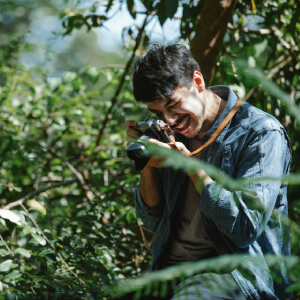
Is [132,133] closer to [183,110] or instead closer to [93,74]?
[183,110]

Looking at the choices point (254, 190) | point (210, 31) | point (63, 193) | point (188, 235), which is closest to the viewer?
point (254, 190)

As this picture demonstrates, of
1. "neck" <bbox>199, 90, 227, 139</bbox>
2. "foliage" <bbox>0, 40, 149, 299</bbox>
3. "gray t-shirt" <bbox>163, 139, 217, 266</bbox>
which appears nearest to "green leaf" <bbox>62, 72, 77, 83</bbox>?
"foliage" <bbox>0, 40, 149, 299</bbox>

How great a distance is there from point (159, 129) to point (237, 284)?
0.56 metres

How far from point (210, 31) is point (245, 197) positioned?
105cm

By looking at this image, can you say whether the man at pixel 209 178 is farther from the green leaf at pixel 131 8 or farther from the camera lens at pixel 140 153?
the green leaf at pixel 131 8

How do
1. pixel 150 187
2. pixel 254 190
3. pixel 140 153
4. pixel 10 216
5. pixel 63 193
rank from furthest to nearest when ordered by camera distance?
1. pixel 63 193
2. pixel 10 216
3. pixel 150 187
4. pixel 140 153
5. pixel 254 190

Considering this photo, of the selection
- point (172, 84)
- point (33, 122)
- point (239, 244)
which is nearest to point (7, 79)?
point (33, 122)

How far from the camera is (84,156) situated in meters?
3.36

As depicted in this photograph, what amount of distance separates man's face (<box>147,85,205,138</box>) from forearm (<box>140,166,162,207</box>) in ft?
0.68

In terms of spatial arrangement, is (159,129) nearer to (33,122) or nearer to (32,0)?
(33,122)

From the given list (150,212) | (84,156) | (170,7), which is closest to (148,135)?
(150,212)

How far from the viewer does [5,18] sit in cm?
1270

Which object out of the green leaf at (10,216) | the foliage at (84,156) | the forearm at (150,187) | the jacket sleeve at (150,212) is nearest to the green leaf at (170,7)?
the foliage at (84,156)

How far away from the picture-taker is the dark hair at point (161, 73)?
1.57 meters
